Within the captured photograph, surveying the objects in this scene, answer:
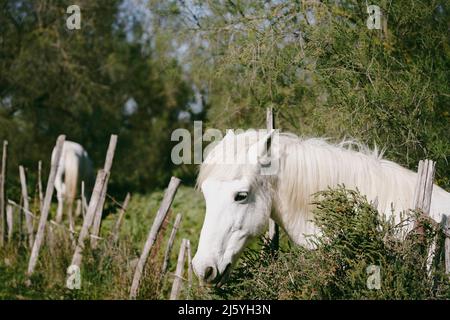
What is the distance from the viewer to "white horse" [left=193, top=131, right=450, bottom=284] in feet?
13.5

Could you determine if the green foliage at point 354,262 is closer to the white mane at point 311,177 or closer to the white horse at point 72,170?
the white mane at point 311,177

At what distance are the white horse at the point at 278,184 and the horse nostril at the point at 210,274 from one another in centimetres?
8

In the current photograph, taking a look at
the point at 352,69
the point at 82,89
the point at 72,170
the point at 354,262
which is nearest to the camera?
the point at 354,262

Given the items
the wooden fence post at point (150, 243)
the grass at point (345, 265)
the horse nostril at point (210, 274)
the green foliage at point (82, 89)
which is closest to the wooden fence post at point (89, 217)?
the wooden fence post at point (150, 243)

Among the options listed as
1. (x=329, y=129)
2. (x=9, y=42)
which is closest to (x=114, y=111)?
(x=9, y=42)

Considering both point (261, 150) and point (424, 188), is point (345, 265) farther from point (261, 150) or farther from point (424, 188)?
point (261, 150)

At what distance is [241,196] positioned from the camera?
4184 millimetres

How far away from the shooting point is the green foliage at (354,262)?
3.63 meters

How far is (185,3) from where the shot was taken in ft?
25.3

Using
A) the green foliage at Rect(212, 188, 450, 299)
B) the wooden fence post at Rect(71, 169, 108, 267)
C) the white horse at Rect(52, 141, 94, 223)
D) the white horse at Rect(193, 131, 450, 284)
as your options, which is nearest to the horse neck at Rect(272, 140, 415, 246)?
the white horse at Rect(193, 131, 450, 284)

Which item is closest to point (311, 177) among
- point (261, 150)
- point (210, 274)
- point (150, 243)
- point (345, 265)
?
point (261, 150)

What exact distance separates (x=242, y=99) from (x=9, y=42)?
1006 cm

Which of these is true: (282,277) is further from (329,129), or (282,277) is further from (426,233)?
(329,129)

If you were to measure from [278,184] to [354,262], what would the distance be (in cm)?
91
